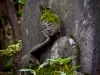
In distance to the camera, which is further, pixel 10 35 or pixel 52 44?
pixel 10 35

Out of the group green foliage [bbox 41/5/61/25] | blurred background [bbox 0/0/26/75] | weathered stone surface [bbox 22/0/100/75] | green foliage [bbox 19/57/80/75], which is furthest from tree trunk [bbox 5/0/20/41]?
green foliage [bbox 19/57/80/75]

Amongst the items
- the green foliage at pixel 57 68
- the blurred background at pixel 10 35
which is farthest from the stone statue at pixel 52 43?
the blurred background at pixel 10 35

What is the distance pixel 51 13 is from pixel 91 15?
538mm

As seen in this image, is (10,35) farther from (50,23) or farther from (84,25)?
(84,25)

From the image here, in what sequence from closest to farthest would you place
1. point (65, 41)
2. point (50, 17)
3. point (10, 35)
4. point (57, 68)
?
point (57, 68) < point (65, 41) < point (50, 17) < point (10, 35)

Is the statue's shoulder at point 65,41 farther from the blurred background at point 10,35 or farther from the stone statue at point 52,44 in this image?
the blurred background at point 10,35

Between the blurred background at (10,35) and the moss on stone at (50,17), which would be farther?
the blurred background at (10,35)

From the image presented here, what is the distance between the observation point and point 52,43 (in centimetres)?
327

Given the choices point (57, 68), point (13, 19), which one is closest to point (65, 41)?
point (57, 68)

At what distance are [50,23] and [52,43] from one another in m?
0.28

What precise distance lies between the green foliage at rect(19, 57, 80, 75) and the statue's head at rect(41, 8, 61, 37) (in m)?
0.38

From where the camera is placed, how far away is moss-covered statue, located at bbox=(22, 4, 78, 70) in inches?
119

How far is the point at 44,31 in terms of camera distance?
321 cm

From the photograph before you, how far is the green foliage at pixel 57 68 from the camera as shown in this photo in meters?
2.66
